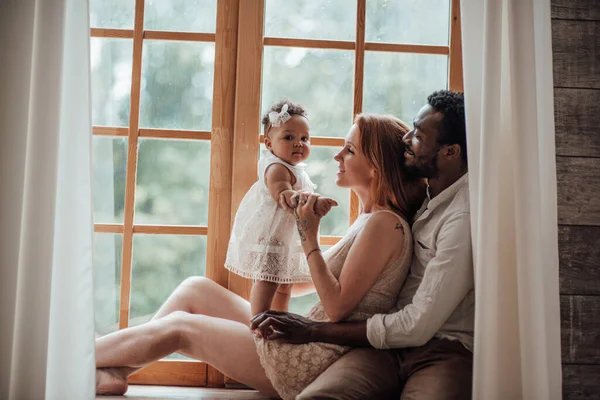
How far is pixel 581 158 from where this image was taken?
1916mm

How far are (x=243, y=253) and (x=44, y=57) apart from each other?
890 millimetres

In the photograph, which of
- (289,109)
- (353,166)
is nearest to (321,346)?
(353,166)

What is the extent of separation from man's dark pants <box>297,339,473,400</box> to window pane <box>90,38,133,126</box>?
4.04ft

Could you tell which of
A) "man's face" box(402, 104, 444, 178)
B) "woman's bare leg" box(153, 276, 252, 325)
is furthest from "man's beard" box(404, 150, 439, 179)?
"woman's bare leg" box(153, 276, 252, 325)

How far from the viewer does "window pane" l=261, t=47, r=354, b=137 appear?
2256 millimetres

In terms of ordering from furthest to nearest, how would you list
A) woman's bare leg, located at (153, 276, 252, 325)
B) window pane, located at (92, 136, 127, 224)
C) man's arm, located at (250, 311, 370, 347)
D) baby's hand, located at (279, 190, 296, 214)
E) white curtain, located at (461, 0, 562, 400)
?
window pane, located at (92, 136, 127, 224) < woman's bare leg, located at (153, 276, 252, 325) < baby's hand, located at (279, 190, 296, 214) < man's arm, located at (250, 311, 370, 347) < white curtain, located at (461, 0, 562, 400)

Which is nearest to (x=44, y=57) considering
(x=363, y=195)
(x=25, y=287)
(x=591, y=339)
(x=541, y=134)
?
(x=25, y=287)

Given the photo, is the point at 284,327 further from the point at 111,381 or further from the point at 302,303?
the point at 111,381

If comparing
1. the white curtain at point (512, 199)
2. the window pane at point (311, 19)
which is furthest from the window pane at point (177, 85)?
the white curtain at point (512, 199)

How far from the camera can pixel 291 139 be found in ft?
6.87

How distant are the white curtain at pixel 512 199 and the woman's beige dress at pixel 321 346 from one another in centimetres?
32

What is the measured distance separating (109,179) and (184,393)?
2.74 ft

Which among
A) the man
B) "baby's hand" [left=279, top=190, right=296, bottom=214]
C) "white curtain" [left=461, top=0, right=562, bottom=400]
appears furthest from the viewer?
"baby's hand" [left=279, top=190, right=296, bottom=214]

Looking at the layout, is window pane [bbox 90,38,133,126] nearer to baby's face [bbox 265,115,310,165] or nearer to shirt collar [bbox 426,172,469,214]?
baby's face [bbox 265,115,310,165]
